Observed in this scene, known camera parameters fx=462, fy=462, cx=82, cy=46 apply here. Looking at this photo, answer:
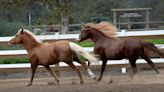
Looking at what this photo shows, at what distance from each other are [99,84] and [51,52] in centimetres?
162

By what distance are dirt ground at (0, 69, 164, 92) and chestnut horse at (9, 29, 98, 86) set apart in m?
0.57

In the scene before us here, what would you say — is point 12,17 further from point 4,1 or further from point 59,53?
point 59,53

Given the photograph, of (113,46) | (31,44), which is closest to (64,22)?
(31,44)

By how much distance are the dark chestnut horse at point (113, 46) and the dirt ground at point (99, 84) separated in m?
0.48

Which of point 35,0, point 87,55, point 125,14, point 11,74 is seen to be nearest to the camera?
point 87,55

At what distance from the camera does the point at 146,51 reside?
39.6 ft

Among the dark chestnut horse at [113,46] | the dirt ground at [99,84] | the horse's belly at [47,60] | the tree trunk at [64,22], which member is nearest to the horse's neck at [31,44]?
the horse's belly at [47,60]

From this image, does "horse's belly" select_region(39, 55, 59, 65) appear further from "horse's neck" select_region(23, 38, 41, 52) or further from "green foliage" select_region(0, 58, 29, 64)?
"green foliage" select_region(0, 58, 29, 64)

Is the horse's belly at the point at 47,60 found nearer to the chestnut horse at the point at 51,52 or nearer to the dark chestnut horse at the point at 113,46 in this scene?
the chestnut horse at the point at 51,52

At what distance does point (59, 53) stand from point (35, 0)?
1767 centimetres

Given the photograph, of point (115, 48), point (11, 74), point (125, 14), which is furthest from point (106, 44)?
point (125, 14)

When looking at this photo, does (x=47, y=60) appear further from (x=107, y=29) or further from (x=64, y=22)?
(x=64, y=22)

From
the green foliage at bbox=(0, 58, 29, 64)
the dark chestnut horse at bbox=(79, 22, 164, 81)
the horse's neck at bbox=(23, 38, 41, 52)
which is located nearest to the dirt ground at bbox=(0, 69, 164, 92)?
the dark chestnut horse at bbox=(79, 22, 164, 81)

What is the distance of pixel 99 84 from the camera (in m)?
11.5
